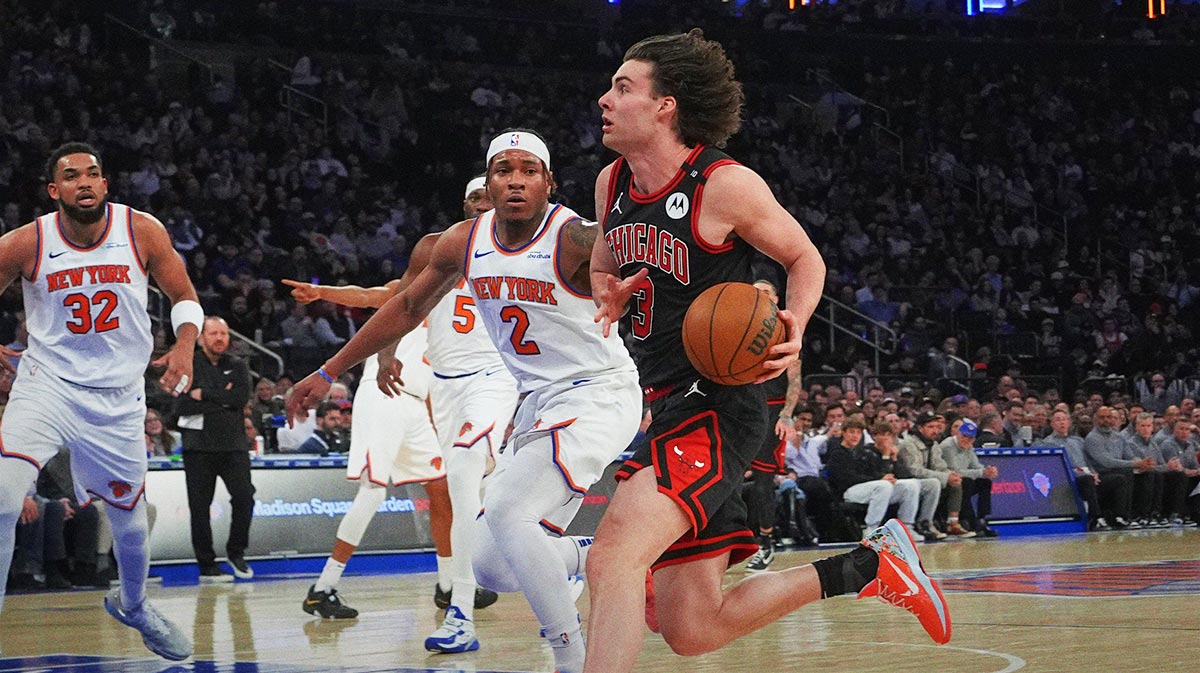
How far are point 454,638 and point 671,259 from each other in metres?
3.17

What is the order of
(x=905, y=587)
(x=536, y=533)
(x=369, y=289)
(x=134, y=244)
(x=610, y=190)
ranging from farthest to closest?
(x=369, y=289) → (x=134, y=244) → (x=536, y=533) → (x=905, y=587) → (x=610, y=190)

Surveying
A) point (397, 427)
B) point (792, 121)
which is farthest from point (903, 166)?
point (397, 427)

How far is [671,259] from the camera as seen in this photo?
4520 mm

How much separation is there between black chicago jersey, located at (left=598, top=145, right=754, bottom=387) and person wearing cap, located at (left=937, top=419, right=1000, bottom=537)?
12916 mm

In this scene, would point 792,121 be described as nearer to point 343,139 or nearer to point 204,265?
point 343,139

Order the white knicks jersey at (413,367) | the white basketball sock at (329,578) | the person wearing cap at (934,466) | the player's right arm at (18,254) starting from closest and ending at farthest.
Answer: the player's right arm at (18,254), the white basketball sock at (329,578), the white knicks jersey at (413,367), the person wearing cap at (934,466)

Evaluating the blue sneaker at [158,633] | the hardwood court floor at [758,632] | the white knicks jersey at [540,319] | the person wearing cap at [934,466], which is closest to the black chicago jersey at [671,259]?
the white knicks jersey at [540,319]

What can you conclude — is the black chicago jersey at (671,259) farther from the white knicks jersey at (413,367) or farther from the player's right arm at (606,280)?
the white knicks jersey at (413,367)

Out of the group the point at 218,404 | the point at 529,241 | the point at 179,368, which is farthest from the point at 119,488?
the point at 218,404

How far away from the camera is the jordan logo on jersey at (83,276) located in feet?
23.0

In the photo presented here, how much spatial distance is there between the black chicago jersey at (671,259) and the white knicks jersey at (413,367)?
17.6 ft

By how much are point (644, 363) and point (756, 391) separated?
14.3 inches

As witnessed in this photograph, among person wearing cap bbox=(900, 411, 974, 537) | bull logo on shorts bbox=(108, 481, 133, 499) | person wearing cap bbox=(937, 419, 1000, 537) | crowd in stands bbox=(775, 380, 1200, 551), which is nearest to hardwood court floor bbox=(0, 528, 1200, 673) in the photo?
bull logo on shorts bbox=(108, 481, 133, 499)

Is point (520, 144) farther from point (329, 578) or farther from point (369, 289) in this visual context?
point (329, 578)
